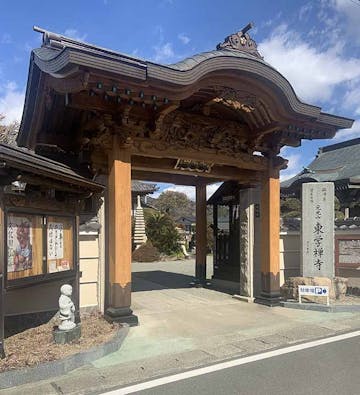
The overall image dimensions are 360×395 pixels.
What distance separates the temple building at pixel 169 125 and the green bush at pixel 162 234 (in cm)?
1644

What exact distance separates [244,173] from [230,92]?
2.49 meters

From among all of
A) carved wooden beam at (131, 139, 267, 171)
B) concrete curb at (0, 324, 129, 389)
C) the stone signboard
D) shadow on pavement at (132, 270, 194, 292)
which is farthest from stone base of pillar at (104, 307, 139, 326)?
the stone signboard

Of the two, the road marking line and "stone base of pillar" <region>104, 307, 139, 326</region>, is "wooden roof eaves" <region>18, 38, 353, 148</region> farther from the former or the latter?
the road marking line

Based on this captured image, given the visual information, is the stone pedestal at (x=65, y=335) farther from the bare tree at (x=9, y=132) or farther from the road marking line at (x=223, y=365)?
the bare tree at (x=9, y=132)

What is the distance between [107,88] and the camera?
6.59 m

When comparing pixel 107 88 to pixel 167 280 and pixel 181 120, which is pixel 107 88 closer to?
pixel 181 120

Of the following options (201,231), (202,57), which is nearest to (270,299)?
(201,231)

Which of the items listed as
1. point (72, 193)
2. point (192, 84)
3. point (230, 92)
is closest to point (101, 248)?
point (72, 193)

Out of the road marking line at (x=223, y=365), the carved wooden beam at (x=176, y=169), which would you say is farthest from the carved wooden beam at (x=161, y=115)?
the road marking line at (x=223, y=365)

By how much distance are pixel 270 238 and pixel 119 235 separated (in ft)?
13.1

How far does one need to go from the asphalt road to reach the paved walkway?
48cm

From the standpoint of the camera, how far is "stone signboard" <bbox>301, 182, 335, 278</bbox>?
10.1 metres

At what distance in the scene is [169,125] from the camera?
838 cm

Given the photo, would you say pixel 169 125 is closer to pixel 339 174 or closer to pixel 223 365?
pixel 223 365
